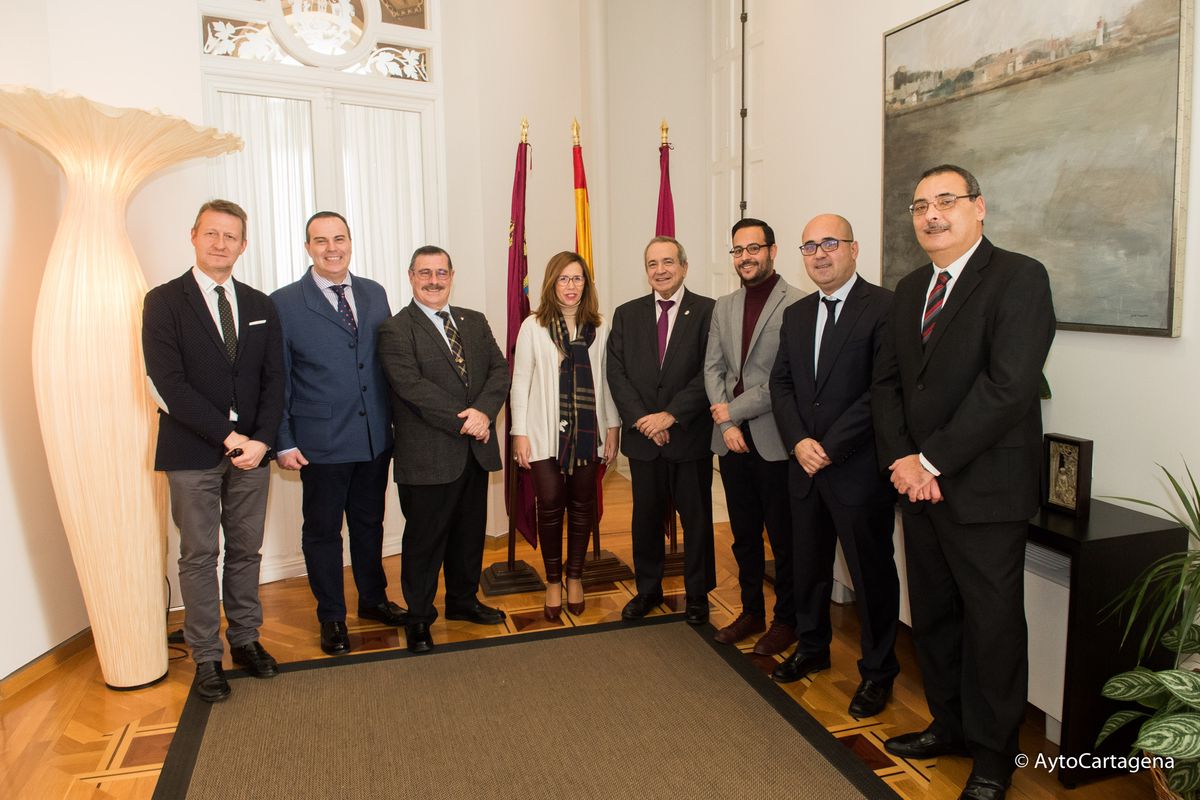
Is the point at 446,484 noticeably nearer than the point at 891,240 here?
Yes

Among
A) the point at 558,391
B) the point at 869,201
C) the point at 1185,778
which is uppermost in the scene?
the point at 869,201

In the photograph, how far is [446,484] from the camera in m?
3.27

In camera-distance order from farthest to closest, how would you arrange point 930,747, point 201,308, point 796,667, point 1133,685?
point 796,667 → point 201,308 → point 930,747 → point 1133,685

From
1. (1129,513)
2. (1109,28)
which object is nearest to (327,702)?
(1129,513)

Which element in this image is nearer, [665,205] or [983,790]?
[983,790]

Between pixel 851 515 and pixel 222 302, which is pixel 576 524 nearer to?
pixel 851 515

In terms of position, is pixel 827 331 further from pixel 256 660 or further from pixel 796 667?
pixel 256 660

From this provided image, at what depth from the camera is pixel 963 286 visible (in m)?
2.17

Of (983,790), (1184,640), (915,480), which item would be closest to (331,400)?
(915,480)

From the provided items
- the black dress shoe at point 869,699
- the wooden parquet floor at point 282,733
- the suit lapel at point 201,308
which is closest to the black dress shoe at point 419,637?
the wooden parquet floor at point 282,733

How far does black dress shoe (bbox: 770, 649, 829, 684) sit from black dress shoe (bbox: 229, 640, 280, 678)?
1.89 meters

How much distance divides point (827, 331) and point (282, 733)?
2.25 m

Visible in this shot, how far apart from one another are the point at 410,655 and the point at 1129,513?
2.59 meters

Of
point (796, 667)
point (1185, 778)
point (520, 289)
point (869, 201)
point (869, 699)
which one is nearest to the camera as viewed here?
point (1185, 778)
